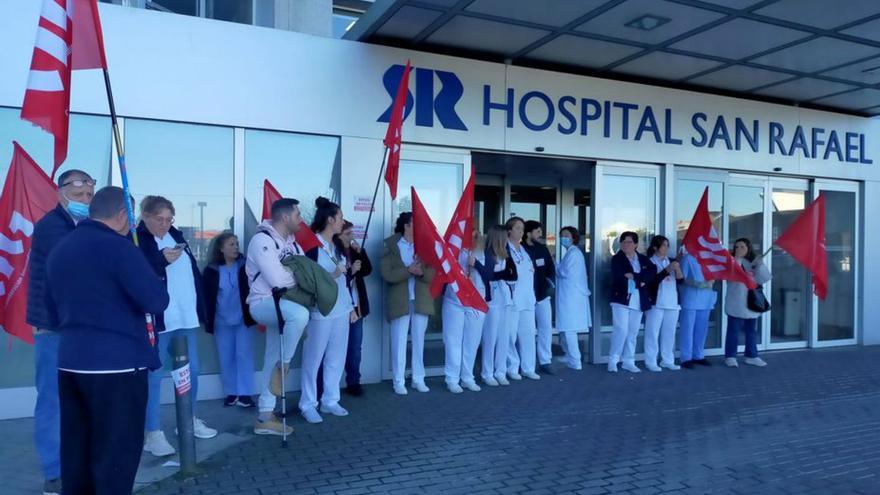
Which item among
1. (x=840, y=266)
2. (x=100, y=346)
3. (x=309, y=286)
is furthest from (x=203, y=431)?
(x=840, y=266)

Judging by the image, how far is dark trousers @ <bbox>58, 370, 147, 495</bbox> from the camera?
10.9 feet

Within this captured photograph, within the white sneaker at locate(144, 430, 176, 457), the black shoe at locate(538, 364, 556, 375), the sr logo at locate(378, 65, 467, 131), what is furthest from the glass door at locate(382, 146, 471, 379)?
the white sneaker at locate(144, 430, 176, 457)

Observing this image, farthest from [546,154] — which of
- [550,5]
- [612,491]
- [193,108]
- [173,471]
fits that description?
[173,471]

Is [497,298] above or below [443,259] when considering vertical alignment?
below

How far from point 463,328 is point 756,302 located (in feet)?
14.3

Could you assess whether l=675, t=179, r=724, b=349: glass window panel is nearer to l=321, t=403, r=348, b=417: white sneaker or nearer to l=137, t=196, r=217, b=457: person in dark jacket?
l=321, t=403, r=348, b=417: white sneaker

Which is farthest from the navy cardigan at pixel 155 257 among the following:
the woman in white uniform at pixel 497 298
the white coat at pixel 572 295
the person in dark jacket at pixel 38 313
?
the white coat at pixel 572 295

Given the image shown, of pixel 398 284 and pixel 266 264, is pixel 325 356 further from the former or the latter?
pixel 266 264

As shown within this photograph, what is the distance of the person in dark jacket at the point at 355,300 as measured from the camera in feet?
21.7

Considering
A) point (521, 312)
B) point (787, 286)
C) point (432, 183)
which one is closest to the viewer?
point (521, 312)

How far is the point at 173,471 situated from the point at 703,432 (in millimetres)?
4428

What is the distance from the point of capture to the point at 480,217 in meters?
11.8

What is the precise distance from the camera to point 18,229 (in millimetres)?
5145

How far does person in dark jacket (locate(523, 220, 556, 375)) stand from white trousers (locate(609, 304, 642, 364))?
2.85 feet
